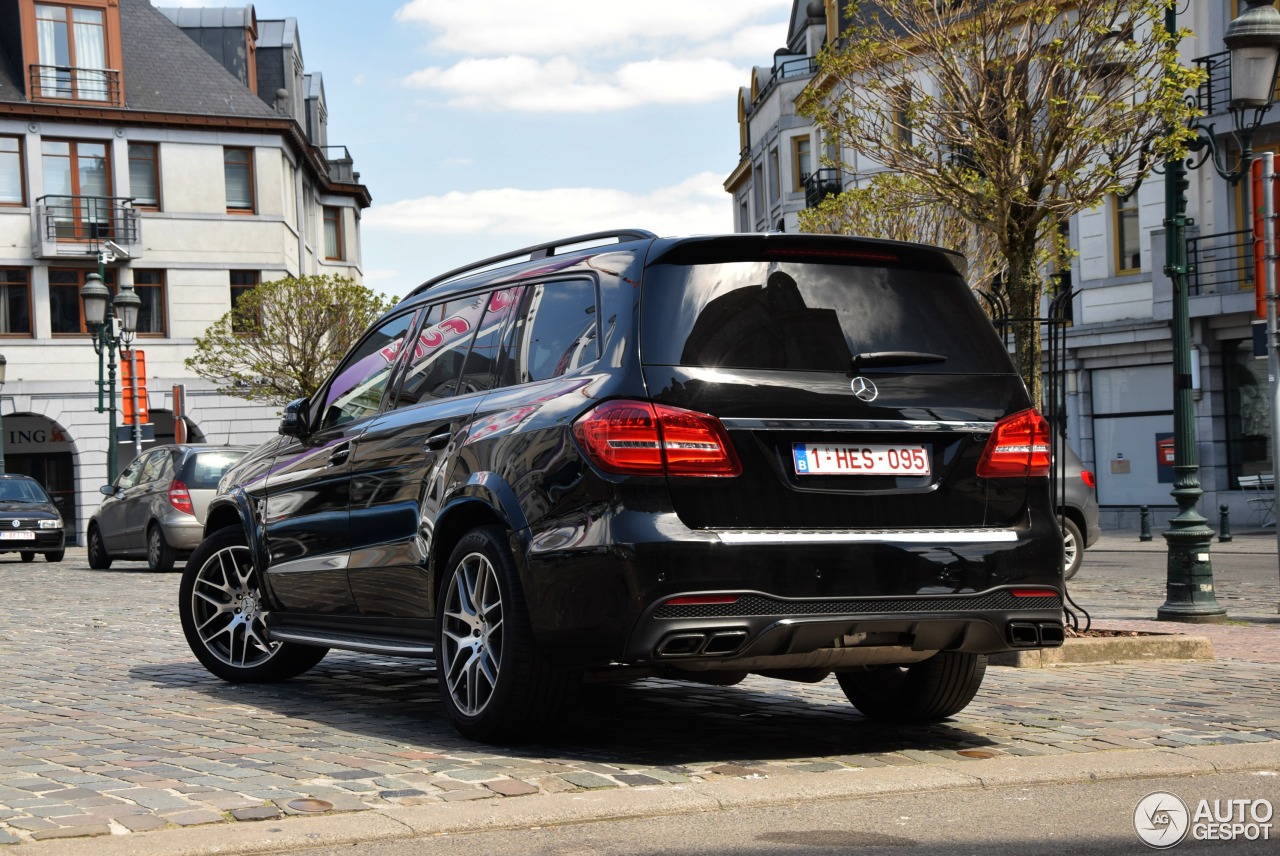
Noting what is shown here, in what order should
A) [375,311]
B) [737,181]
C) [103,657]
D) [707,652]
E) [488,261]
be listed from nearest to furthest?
[707,652]
[488,261]
[103,657]
[375,311]
[737,181]

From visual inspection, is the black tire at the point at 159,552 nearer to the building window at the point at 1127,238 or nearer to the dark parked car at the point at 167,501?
the dark parked car at the point at 167,501

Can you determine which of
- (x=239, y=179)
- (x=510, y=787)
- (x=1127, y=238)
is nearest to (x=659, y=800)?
(x=510, y=787)

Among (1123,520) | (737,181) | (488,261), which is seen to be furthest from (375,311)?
(488,261)

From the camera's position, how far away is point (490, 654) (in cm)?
631

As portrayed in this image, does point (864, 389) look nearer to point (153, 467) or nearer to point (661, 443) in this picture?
point (661, 443)

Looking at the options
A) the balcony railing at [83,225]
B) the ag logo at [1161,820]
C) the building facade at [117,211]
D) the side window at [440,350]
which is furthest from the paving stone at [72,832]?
the balcony railing at [83,225]

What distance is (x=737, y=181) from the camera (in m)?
62.4

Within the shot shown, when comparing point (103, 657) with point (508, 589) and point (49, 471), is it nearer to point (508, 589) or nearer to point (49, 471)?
point (508, 589)

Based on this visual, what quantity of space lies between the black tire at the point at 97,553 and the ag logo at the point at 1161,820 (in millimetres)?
21061

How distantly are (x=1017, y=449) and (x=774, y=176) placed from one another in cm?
4639

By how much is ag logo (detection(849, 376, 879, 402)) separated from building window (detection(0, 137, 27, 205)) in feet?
134

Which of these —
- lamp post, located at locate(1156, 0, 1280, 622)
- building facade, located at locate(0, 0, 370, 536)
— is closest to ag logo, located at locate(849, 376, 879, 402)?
lamp post, located at locate(1156, 0, 1280, 622)

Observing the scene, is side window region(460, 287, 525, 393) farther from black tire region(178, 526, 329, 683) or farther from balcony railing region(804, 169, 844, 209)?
balcony railing region(804, 169, 844, 209)

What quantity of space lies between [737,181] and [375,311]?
79.7 ft
